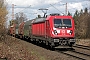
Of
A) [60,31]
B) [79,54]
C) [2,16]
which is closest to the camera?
[79,54]

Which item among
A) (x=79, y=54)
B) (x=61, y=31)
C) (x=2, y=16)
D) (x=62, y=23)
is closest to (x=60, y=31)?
(x=61, y=31)

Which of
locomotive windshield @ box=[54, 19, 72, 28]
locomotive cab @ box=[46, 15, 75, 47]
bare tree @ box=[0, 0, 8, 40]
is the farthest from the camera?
bare tree @ box=[0, 0, 8, 40]

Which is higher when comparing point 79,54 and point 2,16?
point 2,16

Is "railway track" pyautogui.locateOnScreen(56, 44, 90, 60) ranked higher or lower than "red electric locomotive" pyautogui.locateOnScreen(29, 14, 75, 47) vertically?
lower

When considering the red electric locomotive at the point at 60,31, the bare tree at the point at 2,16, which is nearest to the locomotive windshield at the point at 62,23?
the red electric locomotive at the point at 60,31

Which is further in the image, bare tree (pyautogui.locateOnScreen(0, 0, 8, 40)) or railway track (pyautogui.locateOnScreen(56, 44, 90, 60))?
bare tree (pyautogui.locateOnScreen(0, 0, 8, 40))

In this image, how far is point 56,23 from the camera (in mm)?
21500

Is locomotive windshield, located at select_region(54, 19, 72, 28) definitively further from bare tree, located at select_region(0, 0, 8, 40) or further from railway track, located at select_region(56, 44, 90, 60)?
bare tree, located at select_region(0, 0, 8, 40)

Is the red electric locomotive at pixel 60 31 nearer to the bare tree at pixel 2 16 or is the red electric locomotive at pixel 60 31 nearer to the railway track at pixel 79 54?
the railway track at pixel 79 54

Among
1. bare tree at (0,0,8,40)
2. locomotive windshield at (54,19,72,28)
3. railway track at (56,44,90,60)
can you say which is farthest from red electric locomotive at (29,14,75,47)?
bare tree at (0,0,8,40)

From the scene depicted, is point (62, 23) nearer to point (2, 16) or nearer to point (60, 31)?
point (60, 31)

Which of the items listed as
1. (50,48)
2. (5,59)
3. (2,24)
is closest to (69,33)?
(50,48)

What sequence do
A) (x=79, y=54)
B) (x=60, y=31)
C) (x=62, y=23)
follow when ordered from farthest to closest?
(x=62, y=23) → (x=60, y=31) → (x=79, y=54)

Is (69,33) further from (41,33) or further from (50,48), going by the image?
(41,33)
